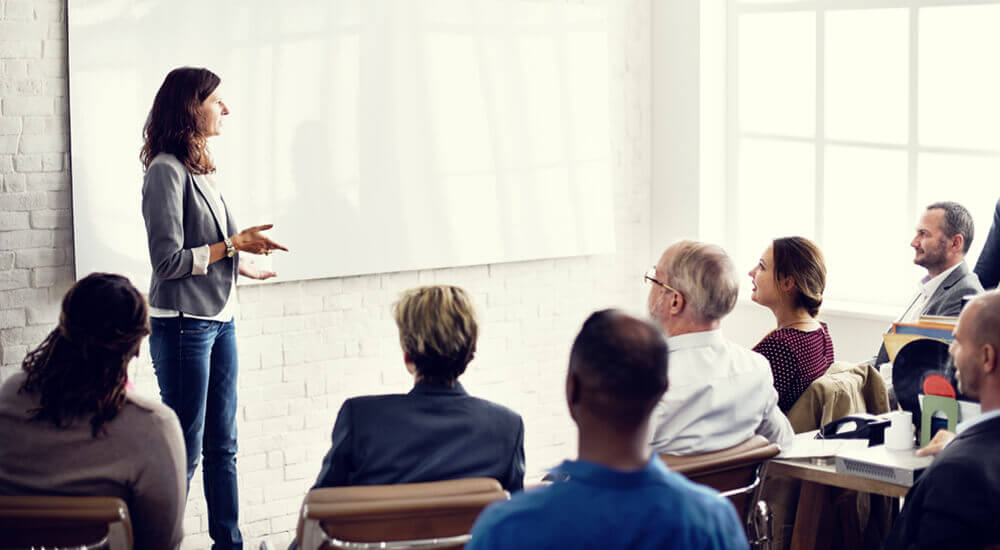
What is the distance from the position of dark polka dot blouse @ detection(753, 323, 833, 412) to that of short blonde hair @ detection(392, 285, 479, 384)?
3.94 feet

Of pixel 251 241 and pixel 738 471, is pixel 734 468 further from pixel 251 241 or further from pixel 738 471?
pixel 251 241

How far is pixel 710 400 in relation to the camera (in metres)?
2.83

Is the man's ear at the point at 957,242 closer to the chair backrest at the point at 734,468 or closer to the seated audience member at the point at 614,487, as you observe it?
the chair backrest at the point at 734,468

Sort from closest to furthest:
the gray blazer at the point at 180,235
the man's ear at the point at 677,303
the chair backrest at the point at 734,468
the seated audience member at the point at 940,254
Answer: the chair backrest at the point at 734,468 < the man's ear at the point at 677,303 < the gray blazer at the point at 180,235 < the seated audience member at the point at 940,254

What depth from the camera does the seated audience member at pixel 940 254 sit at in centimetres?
423

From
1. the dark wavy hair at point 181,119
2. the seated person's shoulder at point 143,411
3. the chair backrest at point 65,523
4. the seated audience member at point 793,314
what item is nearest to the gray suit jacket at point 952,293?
the seated audience member at point 793,314

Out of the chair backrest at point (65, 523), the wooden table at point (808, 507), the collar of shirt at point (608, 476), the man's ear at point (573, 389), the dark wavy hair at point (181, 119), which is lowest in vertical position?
the wooden table at point (808, 507)

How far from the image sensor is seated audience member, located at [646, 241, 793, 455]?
2.82 m

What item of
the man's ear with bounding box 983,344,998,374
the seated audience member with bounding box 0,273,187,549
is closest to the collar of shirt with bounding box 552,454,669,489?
the man's ear with bounding box 983,344,998,374

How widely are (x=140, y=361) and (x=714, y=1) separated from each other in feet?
11.1

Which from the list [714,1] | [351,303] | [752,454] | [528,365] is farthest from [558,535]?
[714,1]

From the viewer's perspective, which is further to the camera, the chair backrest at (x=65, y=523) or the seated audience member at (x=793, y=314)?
the seated audience member at (x=793, y=314)

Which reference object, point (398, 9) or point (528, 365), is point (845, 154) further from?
point (398, 9)

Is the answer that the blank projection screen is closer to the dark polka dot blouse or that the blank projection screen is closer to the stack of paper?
the dark polka dot blouse
